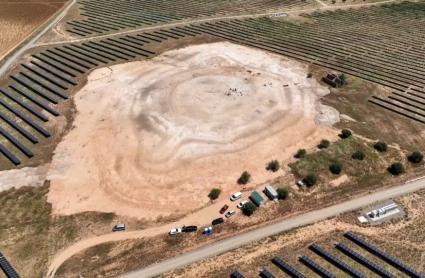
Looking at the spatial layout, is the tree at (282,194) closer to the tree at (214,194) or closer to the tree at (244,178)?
the tree at (244,178)

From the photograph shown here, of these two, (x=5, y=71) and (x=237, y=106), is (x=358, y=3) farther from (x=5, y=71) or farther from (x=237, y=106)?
(x=5, y=71)

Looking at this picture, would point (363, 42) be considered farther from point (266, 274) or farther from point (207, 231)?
point (266, 274)

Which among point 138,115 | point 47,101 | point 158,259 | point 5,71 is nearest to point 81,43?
point 5,71

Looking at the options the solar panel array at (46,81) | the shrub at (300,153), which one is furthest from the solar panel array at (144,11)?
the shrub at (300,153)

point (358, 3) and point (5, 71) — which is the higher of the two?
point (358, 3)

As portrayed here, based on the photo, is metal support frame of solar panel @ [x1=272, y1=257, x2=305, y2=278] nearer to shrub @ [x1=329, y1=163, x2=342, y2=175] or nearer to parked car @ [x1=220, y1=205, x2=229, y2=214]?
parked car @ [x1=220, y1=205, x2=229, y2=214]
